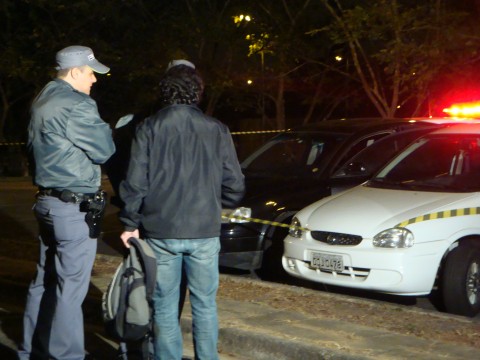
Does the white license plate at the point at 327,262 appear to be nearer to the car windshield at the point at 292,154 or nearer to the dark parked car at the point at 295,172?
the dark parked car at the point at 295,172

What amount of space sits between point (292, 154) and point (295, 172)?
0.37 m

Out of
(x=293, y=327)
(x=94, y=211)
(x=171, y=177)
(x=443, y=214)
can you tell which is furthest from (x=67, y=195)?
(x=443, y=214)

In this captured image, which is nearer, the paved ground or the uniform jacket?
the uniform jacket

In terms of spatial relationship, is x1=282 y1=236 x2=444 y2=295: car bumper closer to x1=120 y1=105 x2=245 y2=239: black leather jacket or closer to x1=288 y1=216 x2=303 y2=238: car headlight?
x1=288 y1=216 x2=303 y2=238: car headlight

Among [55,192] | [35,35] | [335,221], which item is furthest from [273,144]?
[35,35]

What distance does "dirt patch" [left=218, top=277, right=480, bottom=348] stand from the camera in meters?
6.46

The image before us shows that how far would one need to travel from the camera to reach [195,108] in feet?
16.5

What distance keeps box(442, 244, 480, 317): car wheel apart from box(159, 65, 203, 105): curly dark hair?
127 inches

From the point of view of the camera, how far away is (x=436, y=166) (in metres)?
8.66

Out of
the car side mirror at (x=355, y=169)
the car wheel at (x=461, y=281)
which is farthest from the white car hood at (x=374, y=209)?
the car side mirror at (x=355, y=169)

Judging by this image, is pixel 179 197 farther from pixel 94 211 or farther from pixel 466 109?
pixel 466 109

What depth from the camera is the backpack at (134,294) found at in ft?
16.2

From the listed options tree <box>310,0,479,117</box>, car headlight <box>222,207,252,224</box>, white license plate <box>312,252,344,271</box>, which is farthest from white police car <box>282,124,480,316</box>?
tree <box>310,0,479,117</box>

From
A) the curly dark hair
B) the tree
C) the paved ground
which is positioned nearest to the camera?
the curly dark hair
